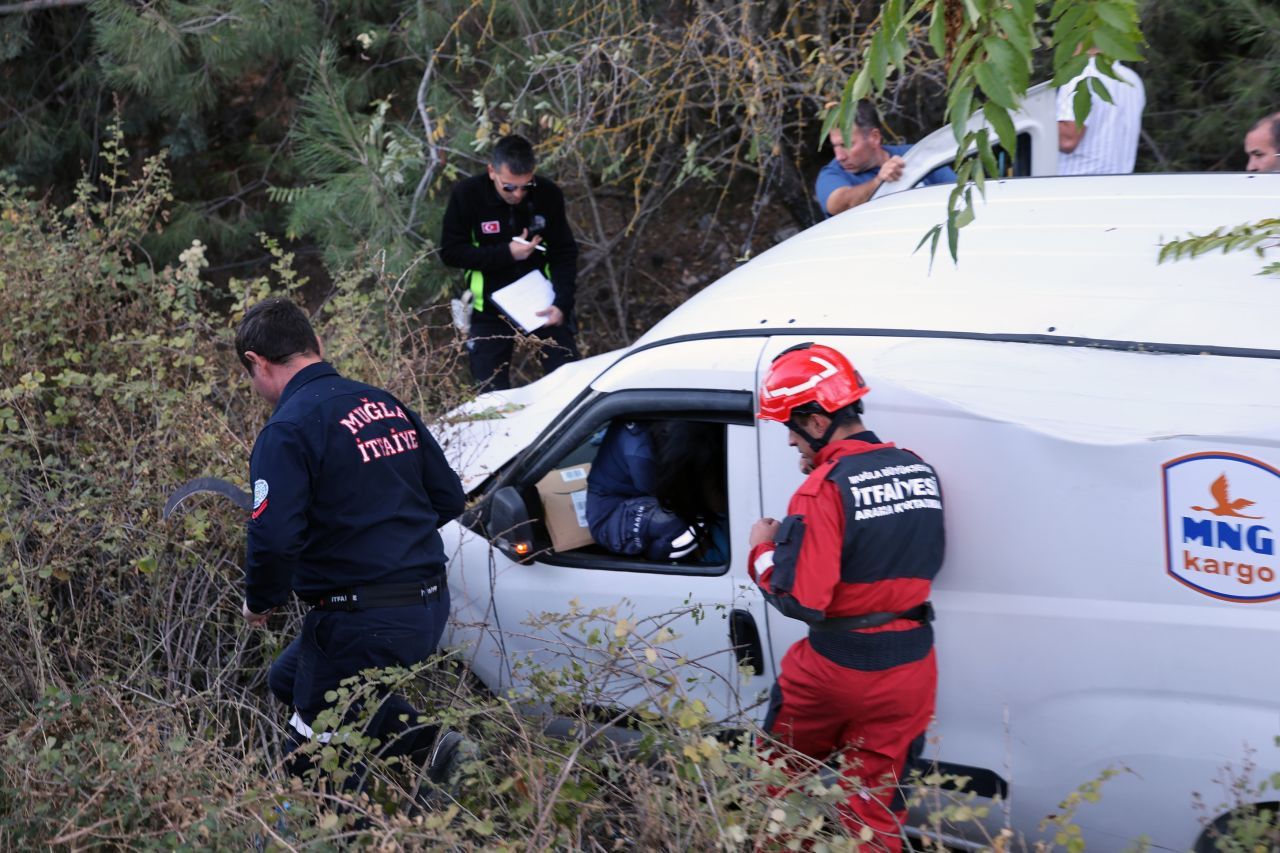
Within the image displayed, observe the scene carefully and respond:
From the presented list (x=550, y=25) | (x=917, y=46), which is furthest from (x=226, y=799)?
(x=550, y=25)

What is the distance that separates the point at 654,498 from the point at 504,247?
2.74 metres

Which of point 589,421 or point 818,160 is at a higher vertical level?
point 818,160

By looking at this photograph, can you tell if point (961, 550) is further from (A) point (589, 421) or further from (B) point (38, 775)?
(B) point (38, 775)

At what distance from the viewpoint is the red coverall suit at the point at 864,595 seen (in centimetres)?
297

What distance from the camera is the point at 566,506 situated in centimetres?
398

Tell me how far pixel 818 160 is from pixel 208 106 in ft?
14.5

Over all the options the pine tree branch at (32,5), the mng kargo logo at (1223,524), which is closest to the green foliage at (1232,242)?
the mng kargo logo at (1223,524)

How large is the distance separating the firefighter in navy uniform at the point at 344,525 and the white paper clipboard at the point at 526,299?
250 cm

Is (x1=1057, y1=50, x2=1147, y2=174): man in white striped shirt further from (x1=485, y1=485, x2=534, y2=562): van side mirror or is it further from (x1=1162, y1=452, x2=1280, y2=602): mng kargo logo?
(x1=485, y1=485, x2=534, y2=562): van side mirror

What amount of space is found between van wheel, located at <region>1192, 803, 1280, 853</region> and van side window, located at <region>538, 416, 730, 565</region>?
4.92 ft

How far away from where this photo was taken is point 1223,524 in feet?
8.94

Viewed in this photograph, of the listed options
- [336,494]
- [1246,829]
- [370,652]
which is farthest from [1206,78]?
[370,652]

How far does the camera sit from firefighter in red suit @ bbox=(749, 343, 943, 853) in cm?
297

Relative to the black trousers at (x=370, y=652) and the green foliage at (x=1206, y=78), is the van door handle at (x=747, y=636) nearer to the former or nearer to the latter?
the black trousers at (x=370, y=652)
